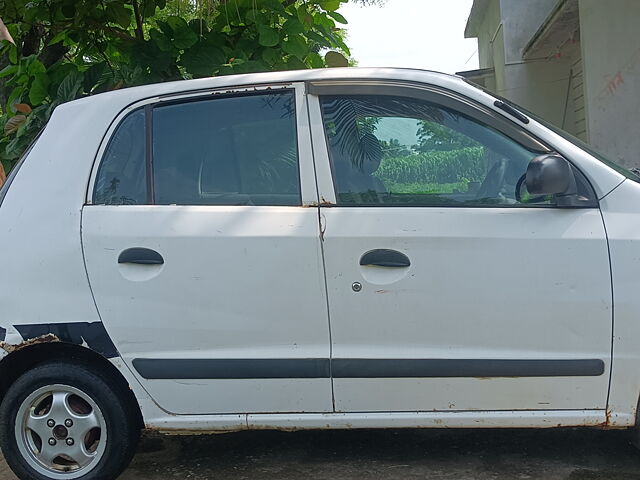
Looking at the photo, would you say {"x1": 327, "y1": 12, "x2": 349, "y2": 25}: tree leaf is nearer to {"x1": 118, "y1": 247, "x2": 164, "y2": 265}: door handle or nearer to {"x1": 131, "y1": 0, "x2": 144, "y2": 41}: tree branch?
{"x1": 131, "y1": 0, "x2": 144, "y2": 41}: tree branch

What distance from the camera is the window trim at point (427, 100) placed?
3.28 m

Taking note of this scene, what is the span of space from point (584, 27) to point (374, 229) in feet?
20.9

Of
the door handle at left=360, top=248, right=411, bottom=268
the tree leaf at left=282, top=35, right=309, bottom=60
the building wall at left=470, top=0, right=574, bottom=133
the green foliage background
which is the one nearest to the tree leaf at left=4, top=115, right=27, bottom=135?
the tree leaf at left=282, top=35, right=309, bottom=60

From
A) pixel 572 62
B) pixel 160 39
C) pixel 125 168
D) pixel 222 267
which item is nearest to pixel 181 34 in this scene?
pixel 160 39

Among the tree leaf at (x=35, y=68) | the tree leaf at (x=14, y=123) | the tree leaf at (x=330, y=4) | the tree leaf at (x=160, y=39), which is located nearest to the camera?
the tree leaf at (x=14, y=123)

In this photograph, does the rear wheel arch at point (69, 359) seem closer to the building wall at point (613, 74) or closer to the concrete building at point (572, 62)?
the concrete building at point (572, 62)

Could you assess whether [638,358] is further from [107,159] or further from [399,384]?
[107,159]

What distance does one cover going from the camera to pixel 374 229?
3.21 meters

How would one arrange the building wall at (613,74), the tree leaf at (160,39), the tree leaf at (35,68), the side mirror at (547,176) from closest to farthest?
the side mirror at (547,176)
the tree leaf at (160,39)
the tree leaf at (35,68)
the building wall at (613,74)

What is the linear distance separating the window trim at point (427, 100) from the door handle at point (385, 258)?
21 cm

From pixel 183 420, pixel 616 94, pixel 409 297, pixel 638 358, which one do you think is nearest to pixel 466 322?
pixel 409 297

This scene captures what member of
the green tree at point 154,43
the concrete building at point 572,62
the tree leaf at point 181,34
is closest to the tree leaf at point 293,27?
the green tree at point 154,43

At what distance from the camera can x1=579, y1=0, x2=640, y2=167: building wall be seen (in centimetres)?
802

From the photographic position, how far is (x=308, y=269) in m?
3.23
